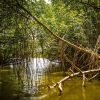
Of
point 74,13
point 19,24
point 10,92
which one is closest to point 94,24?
point 74,13

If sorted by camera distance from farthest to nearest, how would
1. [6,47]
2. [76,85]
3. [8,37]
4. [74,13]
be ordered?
[74,13] → [76,85] → [6,47] → [8,37]

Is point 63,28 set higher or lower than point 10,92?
higher

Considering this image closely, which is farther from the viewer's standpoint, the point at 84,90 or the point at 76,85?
the point at 76,85

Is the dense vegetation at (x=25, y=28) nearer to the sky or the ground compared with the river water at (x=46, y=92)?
nearer to the sky

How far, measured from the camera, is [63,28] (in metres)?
16.1

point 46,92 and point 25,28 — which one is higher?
point 25,28

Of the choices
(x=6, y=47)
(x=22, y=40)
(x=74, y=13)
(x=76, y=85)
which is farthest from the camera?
(x=74, y=13)

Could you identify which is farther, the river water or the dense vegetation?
the river water

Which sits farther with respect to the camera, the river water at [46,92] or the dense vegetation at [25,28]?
the river water at [46,92]

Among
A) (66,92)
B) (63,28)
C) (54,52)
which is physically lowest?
(66,92)

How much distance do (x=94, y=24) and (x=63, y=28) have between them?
187 cm

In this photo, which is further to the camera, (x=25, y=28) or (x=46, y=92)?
(x=46, y=92)

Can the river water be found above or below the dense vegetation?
below

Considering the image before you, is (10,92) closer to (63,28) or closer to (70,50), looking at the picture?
(70,50)
